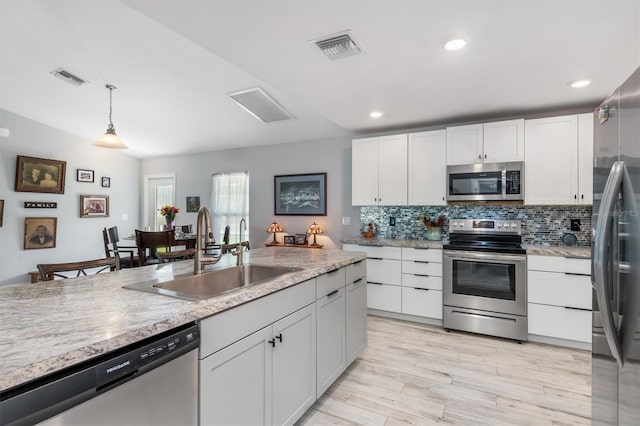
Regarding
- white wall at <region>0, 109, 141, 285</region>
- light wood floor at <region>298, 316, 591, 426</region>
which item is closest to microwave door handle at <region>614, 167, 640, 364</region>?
light wood floor at <region>298, 316, 591, 426</region>

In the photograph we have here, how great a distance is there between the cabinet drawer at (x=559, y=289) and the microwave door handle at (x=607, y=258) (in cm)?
194

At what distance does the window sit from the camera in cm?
663

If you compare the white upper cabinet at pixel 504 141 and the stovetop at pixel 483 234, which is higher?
the white upper cabinet at pixel 504 141

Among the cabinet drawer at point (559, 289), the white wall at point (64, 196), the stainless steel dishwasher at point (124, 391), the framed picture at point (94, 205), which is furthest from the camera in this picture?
the framed picture at point (94, 205)

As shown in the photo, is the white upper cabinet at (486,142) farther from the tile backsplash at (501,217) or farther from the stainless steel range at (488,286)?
the stainless steel range at (488,286)

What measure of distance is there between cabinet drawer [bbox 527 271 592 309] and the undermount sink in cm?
243

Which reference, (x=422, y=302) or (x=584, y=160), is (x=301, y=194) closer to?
(x=422, y=302)

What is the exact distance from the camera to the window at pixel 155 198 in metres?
6.63

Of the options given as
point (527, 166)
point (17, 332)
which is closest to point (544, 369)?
point (527, 166)

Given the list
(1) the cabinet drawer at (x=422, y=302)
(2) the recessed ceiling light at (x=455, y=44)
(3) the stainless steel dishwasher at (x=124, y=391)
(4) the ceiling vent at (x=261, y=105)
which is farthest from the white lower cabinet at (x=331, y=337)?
(4) the ceiling vent at (x=261, y=105)

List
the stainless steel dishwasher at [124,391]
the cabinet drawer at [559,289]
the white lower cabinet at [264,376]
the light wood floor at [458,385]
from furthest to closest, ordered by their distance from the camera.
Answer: the cabinet drawer at [559,289]
the light wood floor at [458,385]
the white lower cabinet at [264,376]
the stainless steel dishwasher at [124,391]

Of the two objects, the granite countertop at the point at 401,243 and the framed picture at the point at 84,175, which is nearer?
the granite countertop at the point at 401,243

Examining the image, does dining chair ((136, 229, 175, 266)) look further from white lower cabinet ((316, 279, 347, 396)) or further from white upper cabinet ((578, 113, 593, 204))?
white upper cabinet ((578, 113, 593, 204))

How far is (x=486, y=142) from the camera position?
3.36 metres
